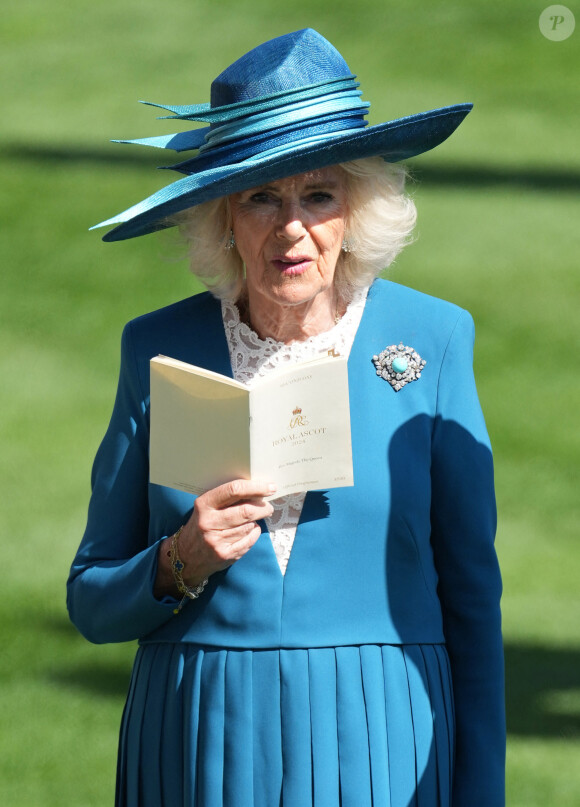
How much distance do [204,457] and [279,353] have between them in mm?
262

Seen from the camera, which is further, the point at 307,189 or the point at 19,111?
the point at 19,111

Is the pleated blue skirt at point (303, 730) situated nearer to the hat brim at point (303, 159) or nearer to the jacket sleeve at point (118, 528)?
the jacket sleeve at point (118, 528)

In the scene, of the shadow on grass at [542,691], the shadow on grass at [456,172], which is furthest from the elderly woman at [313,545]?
the shadow on grass at [456,172]

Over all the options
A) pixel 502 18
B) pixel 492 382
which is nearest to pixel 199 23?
pixel 502 18

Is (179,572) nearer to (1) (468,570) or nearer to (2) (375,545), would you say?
(2) (375,545)

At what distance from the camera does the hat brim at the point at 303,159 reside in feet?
5.87

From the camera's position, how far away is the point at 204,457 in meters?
1.80

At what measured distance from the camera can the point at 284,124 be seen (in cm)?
185

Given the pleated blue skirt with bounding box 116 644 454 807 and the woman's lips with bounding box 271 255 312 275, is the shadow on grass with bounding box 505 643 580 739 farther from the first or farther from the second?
the woman's lips with bounding box 271 255 312 275

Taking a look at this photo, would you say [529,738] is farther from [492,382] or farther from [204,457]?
[204,457]

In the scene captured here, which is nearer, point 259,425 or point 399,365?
point 259,425

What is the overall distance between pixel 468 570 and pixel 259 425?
1.36 feet

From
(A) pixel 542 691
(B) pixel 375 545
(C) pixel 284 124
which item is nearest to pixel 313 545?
(B) pixel 375 545

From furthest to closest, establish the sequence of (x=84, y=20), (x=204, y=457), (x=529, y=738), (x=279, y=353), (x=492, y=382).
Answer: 1. (x=84, y=20)
2. (x=492, y=382)
3. (x=529, y=738)
4. (x=279, y=353)
5. (x=204, y=457)
